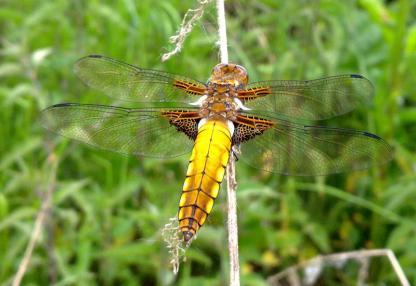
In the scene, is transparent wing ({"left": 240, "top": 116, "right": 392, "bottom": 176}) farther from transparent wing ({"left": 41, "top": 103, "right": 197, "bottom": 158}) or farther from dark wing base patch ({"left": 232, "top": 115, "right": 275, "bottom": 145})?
transparent wing ({"left": 41, "top": 103, "right": 197, "bottom": 158})

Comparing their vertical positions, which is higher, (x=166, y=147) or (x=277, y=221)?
(x=277, y=221)

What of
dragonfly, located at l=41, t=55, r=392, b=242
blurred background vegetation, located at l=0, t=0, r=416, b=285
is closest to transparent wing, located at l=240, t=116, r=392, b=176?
dragonfly, located at l=41, t=55, r=392, b=242


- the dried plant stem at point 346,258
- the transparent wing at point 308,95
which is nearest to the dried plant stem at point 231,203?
the transparent wing at point 308,95

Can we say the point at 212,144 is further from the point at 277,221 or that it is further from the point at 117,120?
the point at 277,221

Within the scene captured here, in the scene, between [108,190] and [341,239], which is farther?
[341,239]

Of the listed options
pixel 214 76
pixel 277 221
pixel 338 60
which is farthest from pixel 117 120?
pixel 338 60

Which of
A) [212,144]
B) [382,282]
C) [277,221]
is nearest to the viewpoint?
[212,144]

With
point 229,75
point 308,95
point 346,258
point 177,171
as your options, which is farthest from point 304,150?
point 177,171

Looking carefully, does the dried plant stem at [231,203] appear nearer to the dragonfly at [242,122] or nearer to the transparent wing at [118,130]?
the dragonfly at [242,122]
